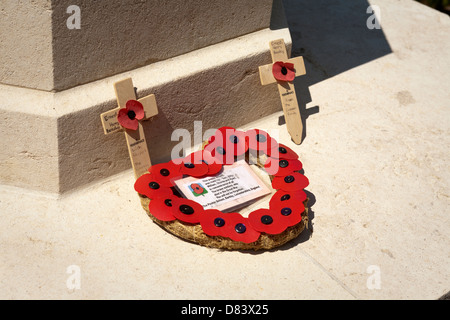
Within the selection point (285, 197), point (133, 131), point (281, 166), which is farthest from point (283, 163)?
point (133, 131)

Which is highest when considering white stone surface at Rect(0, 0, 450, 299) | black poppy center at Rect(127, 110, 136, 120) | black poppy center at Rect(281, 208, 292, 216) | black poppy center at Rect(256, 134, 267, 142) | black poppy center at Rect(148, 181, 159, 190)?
black poppy center at Rect(127, 110, 136, 120)

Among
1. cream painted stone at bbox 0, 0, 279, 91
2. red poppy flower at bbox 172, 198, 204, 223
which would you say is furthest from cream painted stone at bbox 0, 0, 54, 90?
red poppy flower at bbox 172, 198, 204, 223

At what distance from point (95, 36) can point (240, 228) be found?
1.19 metres

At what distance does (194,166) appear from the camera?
3.25 meters

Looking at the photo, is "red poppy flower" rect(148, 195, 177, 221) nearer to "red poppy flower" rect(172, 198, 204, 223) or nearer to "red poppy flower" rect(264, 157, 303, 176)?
"red poppy flower" rect(172, 198, 204, 223)

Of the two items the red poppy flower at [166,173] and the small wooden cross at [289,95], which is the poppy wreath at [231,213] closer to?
the red poppy flower at [166,173]

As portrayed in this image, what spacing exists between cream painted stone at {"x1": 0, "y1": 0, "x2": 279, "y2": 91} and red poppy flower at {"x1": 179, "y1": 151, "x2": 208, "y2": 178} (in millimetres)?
567

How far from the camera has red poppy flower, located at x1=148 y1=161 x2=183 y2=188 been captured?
10.3 ft

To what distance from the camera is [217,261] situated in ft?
9.55

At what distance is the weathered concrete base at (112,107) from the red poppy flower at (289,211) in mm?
774

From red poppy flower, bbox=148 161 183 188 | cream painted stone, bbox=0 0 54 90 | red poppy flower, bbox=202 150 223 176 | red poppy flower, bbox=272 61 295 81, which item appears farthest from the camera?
red poppy flower, bbox=272 61 295 81

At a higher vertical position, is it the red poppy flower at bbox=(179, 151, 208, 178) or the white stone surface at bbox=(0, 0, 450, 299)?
the red poppy flower at bbox=(179, 151, 208, 178)

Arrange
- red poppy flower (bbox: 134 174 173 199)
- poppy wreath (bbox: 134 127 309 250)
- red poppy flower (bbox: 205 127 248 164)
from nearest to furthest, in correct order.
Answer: poppy wreath (bbox: 134 127 309 250)
red poppy flower (bbox: 134 174 173 199)
red poppy flower (bbox: 205 127 248 164)

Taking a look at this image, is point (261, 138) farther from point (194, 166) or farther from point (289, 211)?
point (289, 211)
